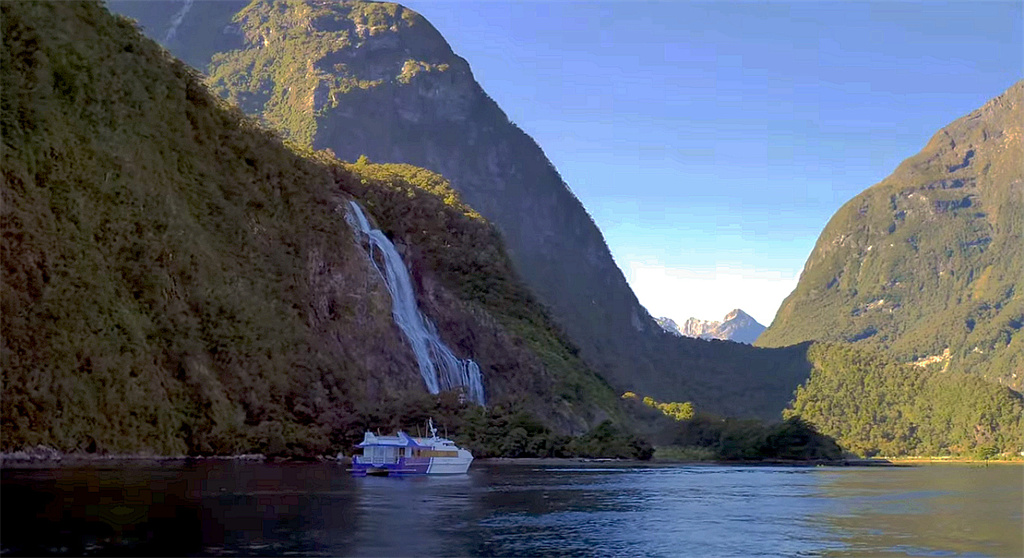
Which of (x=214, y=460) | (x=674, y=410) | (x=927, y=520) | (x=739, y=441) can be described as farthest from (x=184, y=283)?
(x=674, y=410)

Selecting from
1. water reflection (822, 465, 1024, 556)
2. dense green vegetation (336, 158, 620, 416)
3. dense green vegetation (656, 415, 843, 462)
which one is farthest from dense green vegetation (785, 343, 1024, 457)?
water reflection (822, 465, 1024, 556)

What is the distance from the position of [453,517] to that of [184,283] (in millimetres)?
37364

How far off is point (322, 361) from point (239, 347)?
374 inches

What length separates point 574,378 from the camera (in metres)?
109

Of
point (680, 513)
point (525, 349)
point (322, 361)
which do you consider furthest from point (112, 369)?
point (525, 349)

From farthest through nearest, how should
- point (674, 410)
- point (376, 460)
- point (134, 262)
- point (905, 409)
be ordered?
point (905, 409) → point (674, 410) → point (134, 262) → point (376, 460)

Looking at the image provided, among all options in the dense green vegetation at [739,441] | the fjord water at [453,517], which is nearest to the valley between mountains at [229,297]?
the dense green vegetation at [739,441]

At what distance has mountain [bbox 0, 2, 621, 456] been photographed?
5306 cm

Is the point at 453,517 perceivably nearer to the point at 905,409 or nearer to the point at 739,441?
the point at 739,441

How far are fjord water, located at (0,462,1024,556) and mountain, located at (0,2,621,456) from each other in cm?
602

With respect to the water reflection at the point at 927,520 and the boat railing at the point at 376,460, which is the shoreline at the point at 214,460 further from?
the water reflection at the point at 927,520

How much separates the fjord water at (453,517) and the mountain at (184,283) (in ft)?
19.8

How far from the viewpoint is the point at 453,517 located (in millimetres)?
35750

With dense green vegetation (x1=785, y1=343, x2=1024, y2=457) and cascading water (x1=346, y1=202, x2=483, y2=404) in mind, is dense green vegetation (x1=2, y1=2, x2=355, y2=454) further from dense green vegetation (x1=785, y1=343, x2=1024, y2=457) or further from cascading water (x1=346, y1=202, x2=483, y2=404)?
dense green vegetation (x1=785, y1=343, x2=1024, y2=457)
